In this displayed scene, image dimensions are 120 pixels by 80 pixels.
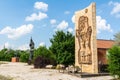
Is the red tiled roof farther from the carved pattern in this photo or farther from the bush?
the bush

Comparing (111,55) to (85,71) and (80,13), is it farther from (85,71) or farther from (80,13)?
(80,13)

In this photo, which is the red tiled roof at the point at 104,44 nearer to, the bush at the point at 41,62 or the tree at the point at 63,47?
the tree at the point at 63,47

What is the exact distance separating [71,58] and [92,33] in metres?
6.59

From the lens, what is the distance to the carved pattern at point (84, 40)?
25938 millimetres

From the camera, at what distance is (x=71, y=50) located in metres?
31.7

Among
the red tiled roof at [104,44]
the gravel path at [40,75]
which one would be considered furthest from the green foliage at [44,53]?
the gravel path at [40,75]

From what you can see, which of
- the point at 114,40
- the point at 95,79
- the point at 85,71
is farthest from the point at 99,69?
the point at 114,40

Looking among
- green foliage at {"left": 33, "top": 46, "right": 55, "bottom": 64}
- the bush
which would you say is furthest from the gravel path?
green foliage at {"left": 33, "top": 46, "right": 55, "bottom": 64}

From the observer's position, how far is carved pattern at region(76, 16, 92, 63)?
2594cm

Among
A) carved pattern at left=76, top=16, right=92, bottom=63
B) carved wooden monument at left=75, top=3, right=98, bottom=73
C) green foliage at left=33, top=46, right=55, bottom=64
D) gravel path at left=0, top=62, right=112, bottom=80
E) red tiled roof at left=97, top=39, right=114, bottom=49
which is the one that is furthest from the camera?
green foliage at left=33, top=46, right=55, bottom=64

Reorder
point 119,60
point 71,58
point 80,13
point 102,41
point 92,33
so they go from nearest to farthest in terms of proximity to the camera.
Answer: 1. point 119,60
2. point 92,33
3. point 80,13
4. point 71,58
5. point 102,41

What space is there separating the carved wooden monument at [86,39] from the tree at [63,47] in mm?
3089

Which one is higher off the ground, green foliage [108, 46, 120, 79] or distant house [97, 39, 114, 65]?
distant house [97, 39, 114, 65]

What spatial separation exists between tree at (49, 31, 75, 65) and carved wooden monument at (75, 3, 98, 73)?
309 cm
